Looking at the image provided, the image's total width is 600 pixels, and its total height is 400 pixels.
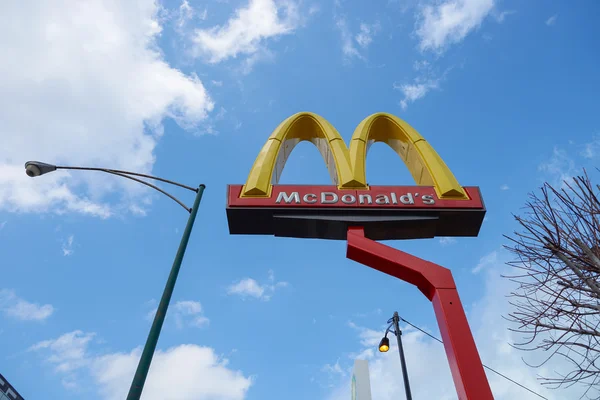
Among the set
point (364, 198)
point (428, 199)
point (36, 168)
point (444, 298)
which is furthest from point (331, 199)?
point (36, 168)

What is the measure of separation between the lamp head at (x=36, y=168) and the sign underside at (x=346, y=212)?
9.82ft

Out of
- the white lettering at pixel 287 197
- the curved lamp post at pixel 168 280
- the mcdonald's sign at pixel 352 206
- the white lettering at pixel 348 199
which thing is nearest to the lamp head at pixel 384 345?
the mcdonald's sign at pixel 352 206

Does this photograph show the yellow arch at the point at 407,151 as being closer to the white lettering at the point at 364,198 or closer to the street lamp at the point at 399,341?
the white lettering at the point at 364,198

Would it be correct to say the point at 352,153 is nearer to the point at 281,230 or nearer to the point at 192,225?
the point at 281,230

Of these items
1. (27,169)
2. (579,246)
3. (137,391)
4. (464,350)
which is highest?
(27,169)

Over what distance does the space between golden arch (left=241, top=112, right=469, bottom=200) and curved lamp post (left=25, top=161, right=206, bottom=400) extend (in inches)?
70.8

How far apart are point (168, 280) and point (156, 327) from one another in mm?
710

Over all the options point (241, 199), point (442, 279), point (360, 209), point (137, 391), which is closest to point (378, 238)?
point (360, 209)

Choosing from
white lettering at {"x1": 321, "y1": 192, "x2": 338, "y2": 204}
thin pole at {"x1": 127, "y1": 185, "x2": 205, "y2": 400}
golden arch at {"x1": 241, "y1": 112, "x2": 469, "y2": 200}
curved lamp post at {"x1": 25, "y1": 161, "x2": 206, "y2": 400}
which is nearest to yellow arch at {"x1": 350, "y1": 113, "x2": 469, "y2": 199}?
golden arch at {"x1": 241, "y1": 112, "x2": 469, "y2": 200}

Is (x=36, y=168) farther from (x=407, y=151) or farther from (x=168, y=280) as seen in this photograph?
(x=407, y=151)

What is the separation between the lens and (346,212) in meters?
8.02

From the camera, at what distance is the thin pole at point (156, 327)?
390 centimetres

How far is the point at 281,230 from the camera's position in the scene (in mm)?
8172

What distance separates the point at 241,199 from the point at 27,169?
3.45 meters
